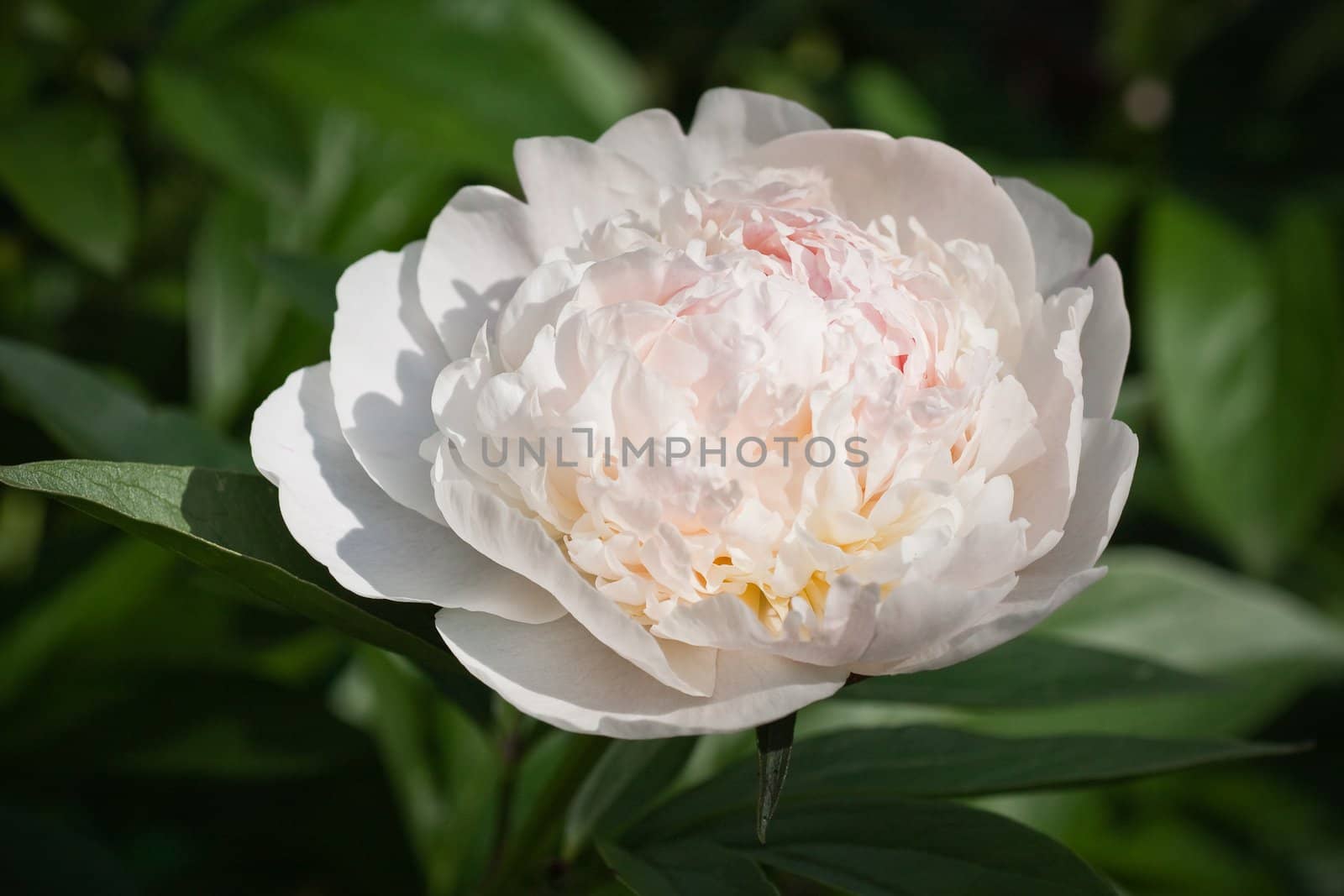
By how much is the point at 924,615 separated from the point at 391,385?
30 centimetres

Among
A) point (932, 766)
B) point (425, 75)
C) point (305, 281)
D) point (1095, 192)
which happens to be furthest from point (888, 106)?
point (932, 766)

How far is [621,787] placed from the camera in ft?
2.43

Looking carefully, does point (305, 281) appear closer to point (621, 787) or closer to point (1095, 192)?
point (621, 787)

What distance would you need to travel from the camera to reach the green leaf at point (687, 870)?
0.60 metres

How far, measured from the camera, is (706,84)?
6.68 feet

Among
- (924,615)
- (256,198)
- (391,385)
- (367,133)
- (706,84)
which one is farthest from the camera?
(706,84)

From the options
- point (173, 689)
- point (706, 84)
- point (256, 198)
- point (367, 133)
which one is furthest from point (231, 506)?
point (706, 84)

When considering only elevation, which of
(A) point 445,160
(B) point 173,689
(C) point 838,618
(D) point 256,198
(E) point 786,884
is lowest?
(B) point 173,689

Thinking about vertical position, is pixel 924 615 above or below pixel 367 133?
above

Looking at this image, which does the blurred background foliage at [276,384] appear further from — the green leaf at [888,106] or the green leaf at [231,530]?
the green leaf at [231,530]

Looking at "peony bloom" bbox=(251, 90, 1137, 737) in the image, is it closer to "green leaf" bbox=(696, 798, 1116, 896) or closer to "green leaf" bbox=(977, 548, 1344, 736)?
"green leaf" bbox=(696, 798, 1116, 896)

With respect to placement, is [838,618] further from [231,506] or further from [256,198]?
[256,198]

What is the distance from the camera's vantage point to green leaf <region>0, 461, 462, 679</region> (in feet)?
1.67

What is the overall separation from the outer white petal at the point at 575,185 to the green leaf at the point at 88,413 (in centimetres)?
27
